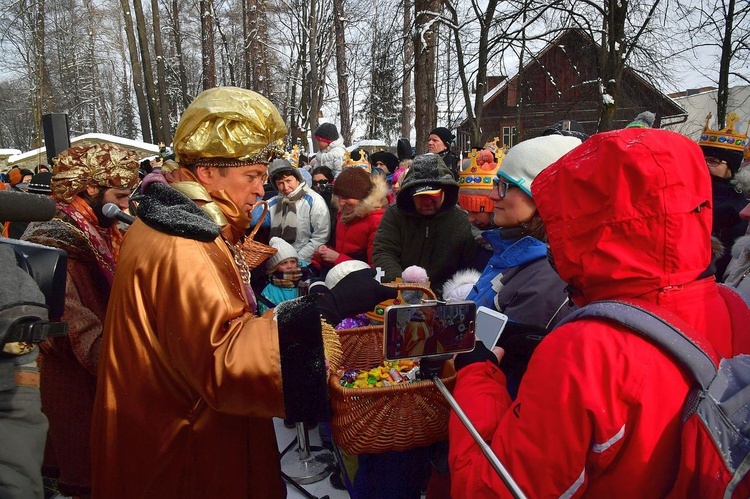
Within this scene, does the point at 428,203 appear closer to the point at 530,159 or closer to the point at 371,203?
the point at 371,203

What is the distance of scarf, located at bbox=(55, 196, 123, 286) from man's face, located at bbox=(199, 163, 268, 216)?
1016 mm

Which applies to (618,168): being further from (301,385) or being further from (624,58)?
(624,58)

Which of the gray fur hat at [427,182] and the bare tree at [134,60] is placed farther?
the bare tree at [134,60]

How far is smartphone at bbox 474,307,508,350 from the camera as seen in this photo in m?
1.77

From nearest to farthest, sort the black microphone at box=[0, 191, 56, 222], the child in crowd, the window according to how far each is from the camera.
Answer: the black microphone at box=[0, 191, 56, 222] → the child in crowd → the window

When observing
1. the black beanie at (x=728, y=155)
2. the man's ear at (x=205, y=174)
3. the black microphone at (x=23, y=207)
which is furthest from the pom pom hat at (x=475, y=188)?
the black microphone at (x=23, y=207)

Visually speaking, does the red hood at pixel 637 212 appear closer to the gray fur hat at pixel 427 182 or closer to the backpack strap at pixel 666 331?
the backpack strap at pixel 666 331

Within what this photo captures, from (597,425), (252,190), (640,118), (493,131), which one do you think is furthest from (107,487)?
(493,131)

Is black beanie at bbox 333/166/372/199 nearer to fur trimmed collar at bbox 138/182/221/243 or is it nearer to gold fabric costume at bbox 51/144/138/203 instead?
gold fabric costume at bbox 51/144/138/203

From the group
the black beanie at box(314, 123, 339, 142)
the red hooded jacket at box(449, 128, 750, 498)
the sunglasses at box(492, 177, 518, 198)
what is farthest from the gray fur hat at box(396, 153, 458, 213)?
the black beanie at box(314, 123, 339, 142)

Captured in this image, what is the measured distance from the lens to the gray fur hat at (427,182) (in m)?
3.68

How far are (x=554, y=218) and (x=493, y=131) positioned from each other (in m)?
30.3

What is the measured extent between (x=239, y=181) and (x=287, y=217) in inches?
133

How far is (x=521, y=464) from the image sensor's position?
1.11m
